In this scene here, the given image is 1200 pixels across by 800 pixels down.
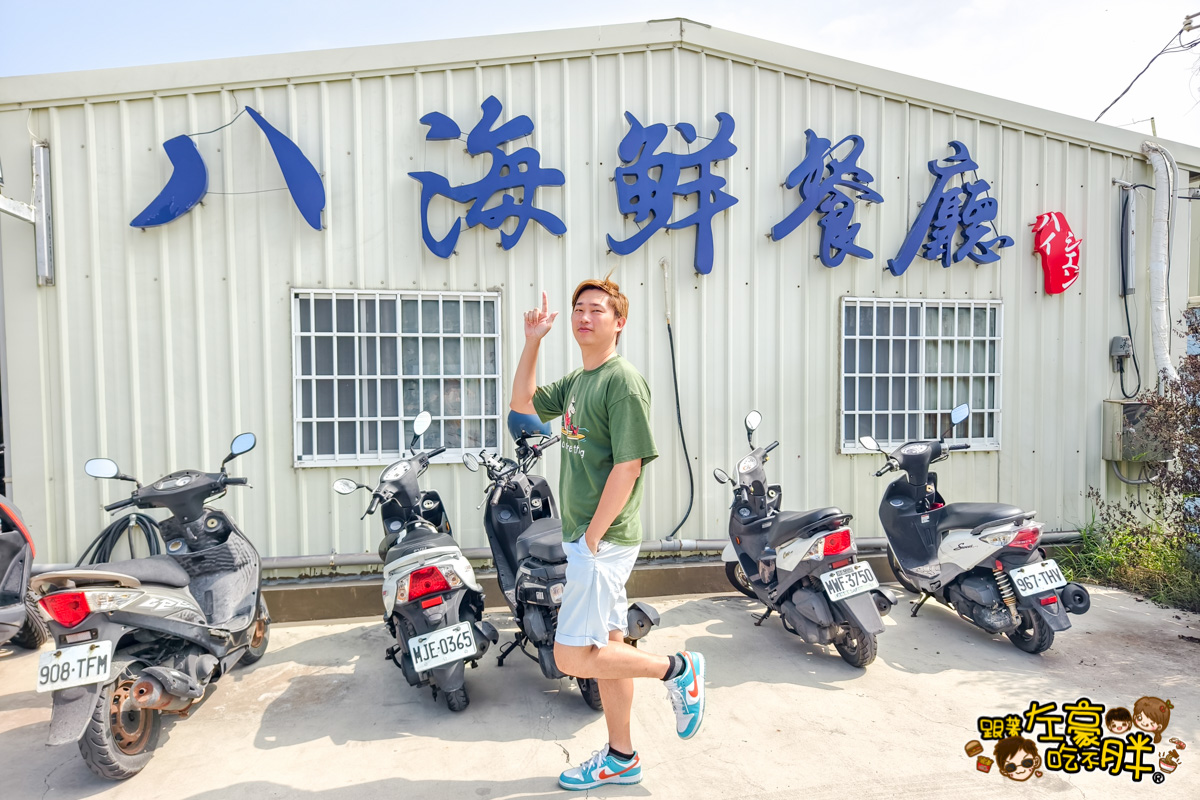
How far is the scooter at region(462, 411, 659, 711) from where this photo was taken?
122 inches

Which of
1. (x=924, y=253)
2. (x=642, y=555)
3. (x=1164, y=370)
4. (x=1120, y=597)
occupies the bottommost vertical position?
(x=1120, y=597)

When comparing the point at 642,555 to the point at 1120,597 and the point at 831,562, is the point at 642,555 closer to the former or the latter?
the point at 831,562

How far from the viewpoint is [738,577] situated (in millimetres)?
4457

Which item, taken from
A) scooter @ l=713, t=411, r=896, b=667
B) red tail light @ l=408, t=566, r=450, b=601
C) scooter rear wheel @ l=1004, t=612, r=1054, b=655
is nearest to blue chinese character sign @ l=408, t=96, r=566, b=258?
red tail light @ l=408, t=566, r=450, b=601

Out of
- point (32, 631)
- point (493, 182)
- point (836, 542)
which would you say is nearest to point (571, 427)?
point (836, 542)

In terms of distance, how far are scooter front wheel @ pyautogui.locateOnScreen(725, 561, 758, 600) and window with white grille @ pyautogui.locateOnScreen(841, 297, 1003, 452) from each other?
1420 mm

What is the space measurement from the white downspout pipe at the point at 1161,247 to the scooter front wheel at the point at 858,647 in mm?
3901

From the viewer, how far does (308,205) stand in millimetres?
4312

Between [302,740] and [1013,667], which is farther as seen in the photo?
[1013,667]

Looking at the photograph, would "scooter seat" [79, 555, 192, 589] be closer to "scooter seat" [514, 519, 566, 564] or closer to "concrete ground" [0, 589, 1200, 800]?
"concrete ground" [0, 589, 1200, 800]

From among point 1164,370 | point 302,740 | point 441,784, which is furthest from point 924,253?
point 302,740

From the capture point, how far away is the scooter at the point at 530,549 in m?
3.10

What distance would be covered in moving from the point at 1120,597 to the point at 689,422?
3334 mm

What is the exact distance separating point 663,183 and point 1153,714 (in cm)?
402
